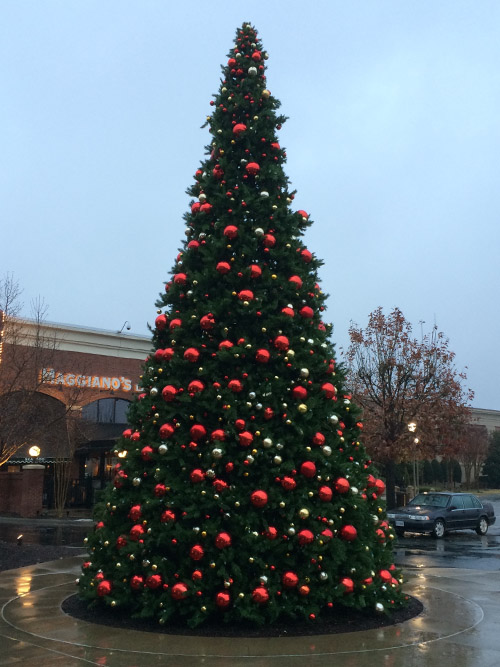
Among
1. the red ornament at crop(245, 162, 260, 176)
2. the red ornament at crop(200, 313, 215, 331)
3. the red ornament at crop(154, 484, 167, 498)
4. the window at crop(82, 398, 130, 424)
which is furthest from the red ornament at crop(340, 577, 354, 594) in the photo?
the window at crop(82, 398, 130, 424)

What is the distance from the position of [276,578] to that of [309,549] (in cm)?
45

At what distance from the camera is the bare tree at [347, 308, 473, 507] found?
26.1 meters

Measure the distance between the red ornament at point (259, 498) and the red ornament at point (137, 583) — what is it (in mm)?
1452

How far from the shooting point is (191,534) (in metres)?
6.60

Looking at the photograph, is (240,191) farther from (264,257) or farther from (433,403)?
(433,403)

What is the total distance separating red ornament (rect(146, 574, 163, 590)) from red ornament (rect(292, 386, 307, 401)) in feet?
7.75

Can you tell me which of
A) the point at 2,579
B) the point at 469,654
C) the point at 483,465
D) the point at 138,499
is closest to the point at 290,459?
the point at 138,499

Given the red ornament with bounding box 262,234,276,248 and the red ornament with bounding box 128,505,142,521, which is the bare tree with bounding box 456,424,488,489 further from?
the red ornament with bounding box 128,505,142,521

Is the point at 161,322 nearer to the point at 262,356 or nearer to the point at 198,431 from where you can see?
the point at 262,356

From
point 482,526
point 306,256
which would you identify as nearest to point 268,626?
point 306,256

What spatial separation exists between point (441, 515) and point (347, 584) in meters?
15.2

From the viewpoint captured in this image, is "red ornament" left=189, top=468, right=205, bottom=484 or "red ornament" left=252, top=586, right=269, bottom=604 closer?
"red ornament" left=252, top=586, right=269, bottom=604

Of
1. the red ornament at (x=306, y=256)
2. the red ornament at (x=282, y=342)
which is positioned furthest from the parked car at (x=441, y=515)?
the red ornament at (x=282, y=342)

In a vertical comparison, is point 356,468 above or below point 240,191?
below
